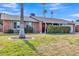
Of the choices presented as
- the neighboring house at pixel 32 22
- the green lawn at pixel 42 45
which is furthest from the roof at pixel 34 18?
the green lawn at pixel 42 45

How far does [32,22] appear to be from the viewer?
19.7ft

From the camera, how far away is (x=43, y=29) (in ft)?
19.7

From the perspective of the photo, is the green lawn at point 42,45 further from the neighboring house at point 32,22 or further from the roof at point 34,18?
the roof at point 34,18

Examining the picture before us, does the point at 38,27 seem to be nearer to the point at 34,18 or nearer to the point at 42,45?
the point at 34,18

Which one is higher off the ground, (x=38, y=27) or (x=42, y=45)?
(x=38, y=27)

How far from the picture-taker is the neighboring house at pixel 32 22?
5973 mm

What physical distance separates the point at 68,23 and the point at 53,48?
20.7 inches

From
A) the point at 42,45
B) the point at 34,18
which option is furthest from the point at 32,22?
the point at 42,45

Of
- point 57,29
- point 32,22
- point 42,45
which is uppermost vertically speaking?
point 32,22

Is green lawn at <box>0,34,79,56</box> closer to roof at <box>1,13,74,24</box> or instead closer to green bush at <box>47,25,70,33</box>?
green bush at <box>47,25,70,33</box>

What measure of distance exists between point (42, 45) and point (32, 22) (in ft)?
1.47

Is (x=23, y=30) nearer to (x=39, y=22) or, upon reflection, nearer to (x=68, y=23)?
(x=39, y=22)

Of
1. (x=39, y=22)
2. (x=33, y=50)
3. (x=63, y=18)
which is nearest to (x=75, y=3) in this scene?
(x=63, y=18)

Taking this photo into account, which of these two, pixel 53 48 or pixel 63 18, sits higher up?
pixel 63 18
